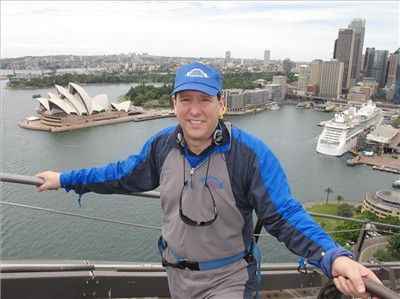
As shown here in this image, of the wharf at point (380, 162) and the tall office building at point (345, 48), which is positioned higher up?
the tall office building at point (345, 48)

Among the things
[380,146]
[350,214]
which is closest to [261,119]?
[380,146]

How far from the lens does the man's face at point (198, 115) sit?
0.47 meters

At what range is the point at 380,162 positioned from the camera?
992cm

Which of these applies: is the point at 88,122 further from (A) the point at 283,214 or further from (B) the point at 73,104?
(A) the point at 283,214

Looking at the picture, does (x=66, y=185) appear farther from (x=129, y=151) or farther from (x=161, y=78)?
(x=161, y=78)

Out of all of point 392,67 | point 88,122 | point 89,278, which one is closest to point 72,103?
point 88,122

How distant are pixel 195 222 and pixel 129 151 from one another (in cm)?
805

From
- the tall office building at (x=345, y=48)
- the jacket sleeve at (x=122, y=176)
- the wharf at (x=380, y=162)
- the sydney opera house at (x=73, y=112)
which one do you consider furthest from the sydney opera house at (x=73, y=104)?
the tall office building at (x=345, y=48)

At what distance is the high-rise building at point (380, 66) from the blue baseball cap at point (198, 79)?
29.1m

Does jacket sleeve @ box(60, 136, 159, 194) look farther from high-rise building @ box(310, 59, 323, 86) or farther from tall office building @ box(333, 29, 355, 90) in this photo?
tall office building @ box(333, 29, 355, 90)

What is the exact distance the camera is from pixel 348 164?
9.48 meters

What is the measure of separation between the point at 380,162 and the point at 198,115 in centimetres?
1030

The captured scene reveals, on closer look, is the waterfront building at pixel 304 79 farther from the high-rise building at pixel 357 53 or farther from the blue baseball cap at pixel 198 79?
the blue baseball cap at pixel 198 79

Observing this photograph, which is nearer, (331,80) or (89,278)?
(89,278)
